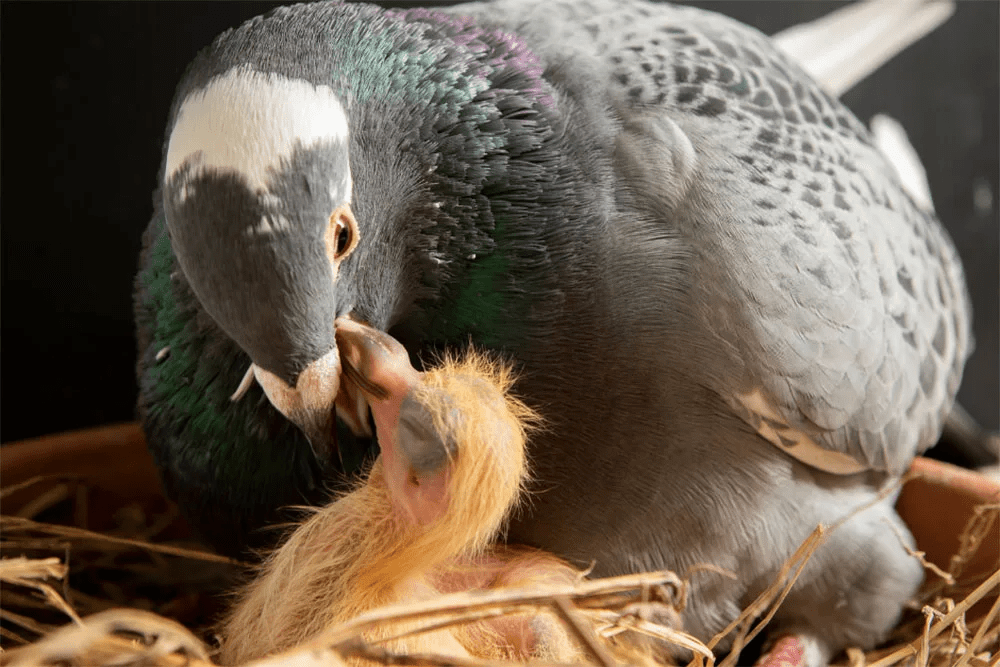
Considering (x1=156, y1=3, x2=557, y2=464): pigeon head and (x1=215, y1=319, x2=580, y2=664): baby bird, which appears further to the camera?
(x1=215, y1=319, x2=580, y2=664): baby bird

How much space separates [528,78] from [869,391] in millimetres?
615

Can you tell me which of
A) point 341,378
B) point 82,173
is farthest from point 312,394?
point 82,173

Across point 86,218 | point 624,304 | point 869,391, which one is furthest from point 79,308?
point 869,391

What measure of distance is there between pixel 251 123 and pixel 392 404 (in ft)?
1.04

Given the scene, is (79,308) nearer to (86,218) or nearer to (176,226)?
(86,218)

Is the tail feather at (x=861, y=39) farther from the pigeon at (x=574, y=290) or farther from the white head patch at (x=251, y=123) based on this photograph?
the white head patch at (x=251, y=123)

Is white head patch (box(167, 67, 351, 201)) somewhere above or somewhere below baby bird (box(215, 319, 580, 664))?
above

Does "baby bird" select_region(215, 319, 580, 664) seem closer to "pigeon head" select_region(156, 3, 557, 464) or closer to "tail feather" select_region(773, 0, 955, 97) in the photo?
"pigeon head" select_region(156, 3, 557, 464)

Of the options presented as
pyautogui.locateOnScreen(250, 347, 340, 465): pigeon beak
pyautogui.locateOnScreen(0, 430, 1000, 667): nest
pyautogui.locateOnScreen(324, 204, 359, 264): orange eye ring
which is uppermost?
pyautogui.locateOnScreen(324, 204, 359, 264): orange eye ring

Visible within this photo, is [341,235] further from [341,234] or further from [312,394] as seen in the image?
[312,394]

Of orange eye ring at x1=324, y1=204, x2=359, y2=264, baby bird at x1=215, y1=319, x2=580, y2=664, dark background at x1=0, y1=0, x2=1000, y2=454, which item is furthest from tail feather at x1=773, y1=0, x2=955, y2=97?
orange eye ring at x1=324, y1=204, x2=359, y2=264

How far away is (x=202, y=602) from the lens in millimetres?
1688

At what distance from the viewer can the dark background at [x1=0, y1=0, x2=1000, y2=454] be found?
190 cm

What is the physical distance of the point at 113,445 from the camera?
177cm
